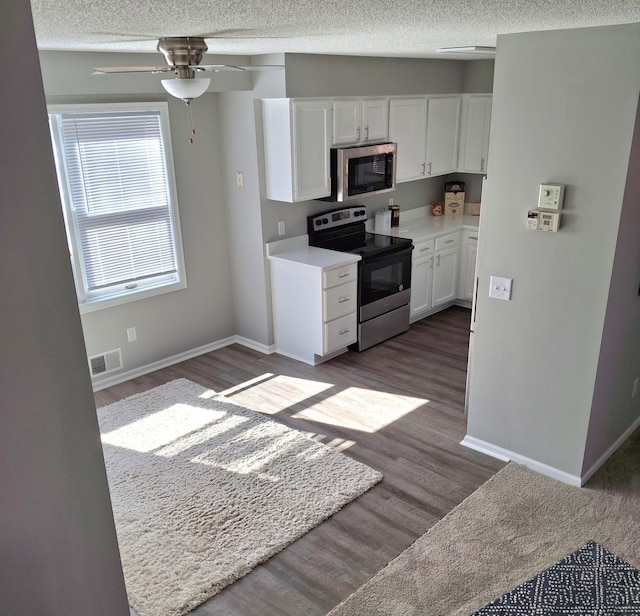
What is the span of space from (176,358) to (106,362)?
63 cm

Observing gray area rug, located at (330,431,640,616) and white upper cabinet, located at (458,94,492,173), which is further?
white upper cabinet, located at (458,94,492,173)

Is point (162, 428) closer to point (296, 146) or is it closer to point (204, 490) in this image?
point (204, 490)

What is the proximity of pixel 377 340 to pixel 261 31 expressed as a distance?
11.0ft

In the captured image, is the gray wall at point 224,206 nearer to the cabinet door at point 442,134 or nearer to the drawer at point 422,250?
the cabinet door at point 442,134

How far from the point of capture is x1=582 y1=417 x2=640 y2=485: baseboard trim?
11.1 ft

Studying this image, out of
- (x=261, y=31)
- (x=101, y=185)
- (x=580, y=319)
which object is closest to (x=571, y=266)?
(x=580, y=319)

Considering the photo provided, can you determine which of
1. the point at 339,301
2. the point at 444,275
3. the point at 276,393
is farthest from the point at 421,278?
the point at 276,393

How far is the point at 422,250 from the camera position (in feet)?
18.5

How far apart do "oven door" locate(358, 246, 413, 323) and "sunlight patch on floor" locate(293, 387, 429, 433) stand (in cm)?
88

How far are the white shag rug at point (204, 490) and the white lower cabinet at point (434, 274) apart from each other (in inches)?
91.5

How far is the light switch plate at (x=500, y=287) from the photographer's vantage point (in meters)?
3.33

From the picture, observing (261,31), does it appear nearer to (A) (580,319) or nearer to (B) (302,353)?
(A) (580,319)

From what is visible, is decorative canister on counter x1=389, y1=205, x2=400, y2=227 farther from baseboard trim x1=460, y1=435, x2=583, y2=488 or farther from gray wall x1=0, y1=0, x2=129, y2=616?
gray wall x1=0, y1=0, x2=129, y2=616

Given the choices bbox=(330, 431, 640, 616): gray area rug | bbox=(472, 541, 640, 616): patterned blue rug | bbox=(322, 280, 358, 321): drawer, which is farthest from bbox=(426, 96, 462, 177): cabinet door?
bbox=(472, 541, 640, 616): patterned blue rug
